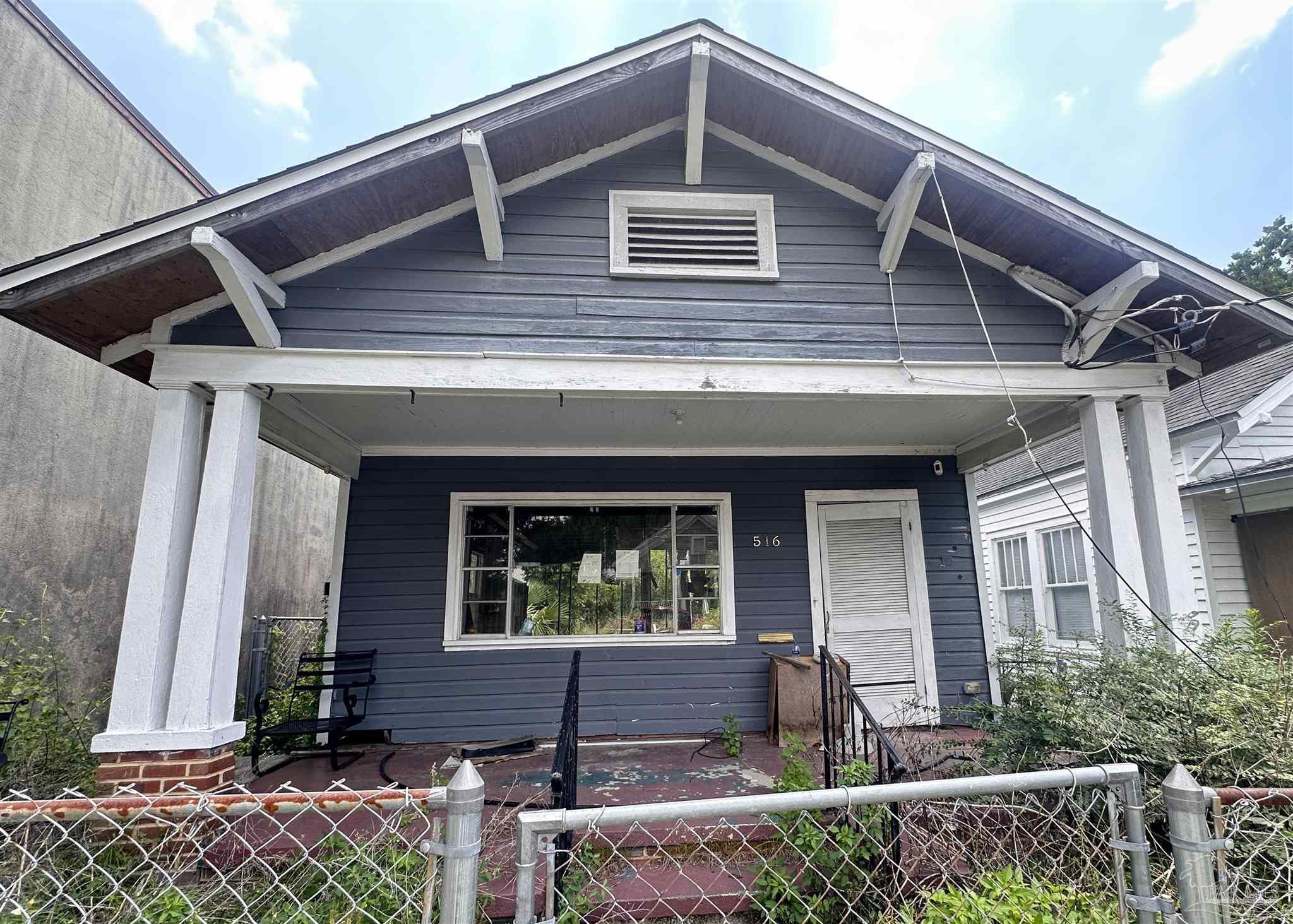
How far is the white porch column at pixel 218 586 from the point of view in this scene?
308cm

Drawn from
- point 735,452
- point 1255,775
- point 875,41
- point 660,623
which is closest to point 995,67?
point 875,41

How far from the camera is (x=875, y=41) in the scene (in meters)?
15.9

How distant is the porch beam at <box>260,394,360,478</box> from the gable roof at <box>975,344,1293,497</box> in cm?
A: 568

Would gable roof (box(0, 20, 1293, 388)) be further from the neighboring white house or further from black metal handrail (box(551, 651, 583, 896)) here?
black metal handrail (box(551, 651, 583, 896))

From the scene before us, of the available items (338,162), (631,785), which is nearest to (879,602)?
(631,785)

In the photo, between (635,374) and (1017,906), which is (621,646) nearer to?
(635,374)

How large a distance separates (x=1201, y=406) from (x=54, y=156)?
1125 centimetres

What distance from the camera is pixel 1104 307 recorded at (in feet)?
12.0

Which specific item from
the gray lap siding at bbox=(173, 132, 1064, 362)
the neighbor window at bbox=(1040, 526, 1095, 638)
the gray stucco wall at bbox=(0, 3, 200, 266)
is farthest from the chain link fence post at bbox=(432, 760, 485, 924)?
the neighbor window at bbox=(1040, 526, 1095, 638)

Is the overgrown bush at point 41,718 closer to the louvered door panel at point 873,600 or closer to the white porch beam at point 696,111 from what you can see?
the white porch beam at point 696,111

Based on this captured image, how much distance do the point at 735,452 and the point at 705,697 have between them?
2.11 m

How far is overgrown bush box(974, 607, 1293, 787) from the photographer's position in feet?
8.03

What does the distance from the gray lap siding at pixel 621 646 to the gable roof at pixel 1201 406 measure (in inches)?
57.1

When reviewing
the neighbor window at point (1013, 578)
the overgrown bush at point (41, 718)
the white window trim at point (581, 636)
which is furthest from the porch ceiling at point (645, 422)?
the neighbor window at point (1013, 578)
